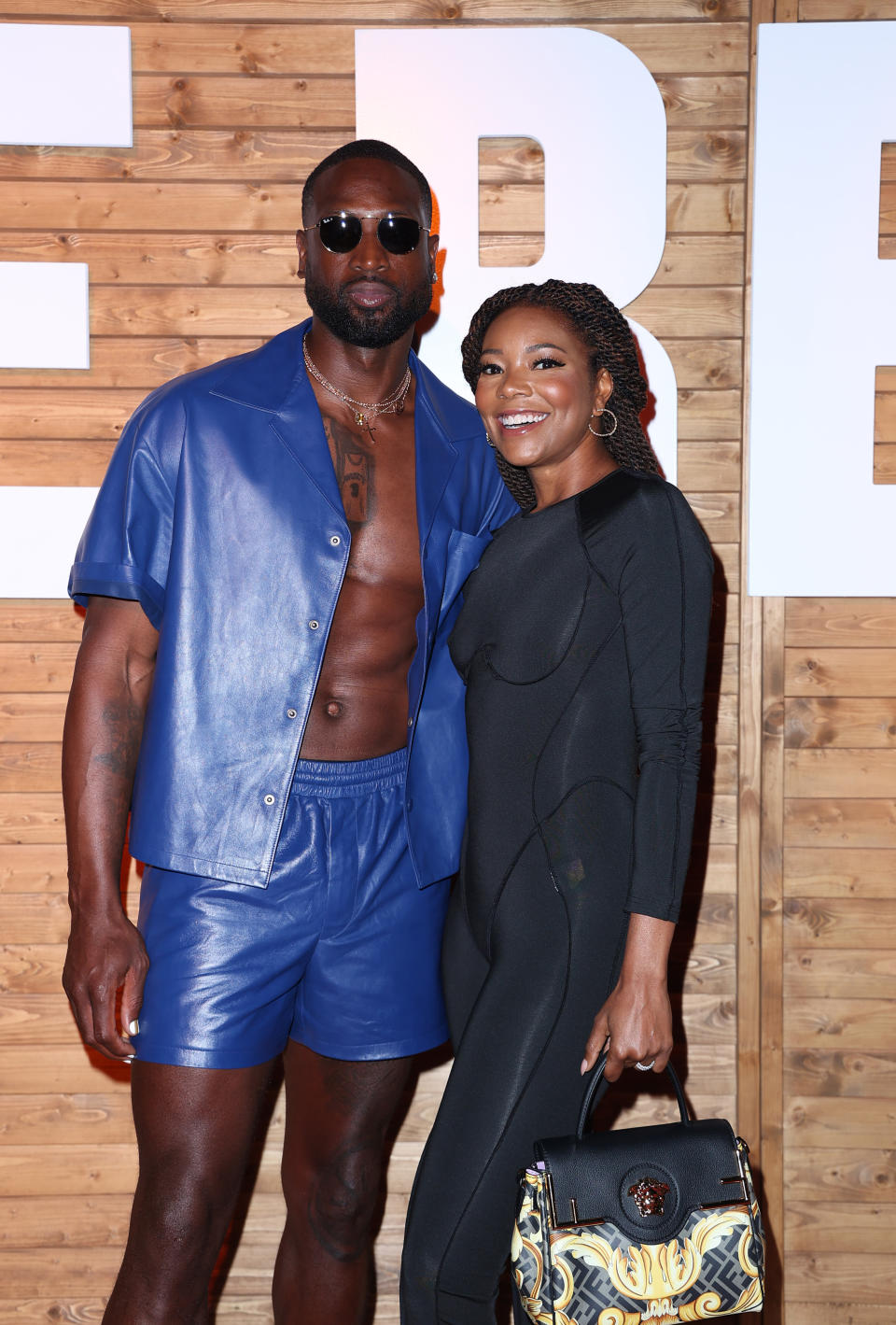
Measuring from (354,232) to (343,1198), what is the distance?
1870mm

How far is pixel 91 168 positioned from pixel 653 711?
203 centimetres

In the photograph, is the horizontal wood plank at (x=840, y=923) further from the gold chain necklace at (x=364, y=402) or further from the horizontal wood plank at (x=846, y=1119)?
the gold chain necklace at (x=364, y=402)

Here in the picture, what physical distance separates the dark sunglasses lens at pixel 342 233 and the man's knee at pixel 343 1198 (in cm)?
174

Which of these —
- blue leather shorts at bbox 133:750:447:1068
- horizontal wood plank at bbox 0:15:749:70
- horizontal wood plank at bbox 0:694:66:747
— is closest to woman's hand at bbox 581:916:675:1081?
blue leather shorts at bbox 133:750:447:1068

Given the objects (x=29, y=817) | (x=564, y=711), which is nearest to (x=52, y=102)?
(x=29, y=817)

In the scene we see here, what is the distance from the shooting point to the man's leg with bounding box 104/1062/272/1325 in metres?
2.08

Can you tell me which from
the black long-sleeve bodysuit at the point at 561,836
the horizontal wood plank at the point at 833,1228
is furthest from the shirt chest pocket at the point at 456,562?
the horizontal wood plank at the point at 833,1228

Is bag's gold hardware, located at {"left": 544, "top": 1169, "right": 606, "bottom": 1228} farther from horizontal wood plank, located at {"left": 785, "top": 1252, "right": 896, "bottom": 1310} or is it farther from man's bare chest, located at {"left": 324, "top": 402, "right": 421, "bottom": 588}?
horizontal wood plank, located at {"left": 785, "top": 1252, "right": 896, "bottom": 1310}

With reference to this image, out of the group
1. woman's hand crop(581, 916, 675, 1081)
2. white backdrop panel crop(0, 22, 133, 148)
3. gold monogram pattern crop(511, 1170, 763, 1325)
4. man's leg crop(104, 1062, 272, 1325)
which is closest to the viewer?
gold monogram pattern crop(511, 1170, 763, 1325)

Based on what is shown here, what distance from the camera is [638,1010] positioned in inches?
73.2

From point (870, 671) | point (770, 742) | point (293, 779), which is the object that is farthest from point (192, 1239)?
point (870, 671)

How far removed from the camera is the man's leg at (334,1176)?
2287 millimetres

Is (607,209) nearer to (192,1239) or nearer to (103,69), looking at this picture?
(103,69)

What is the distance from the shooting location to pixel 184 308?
9.53 feet
